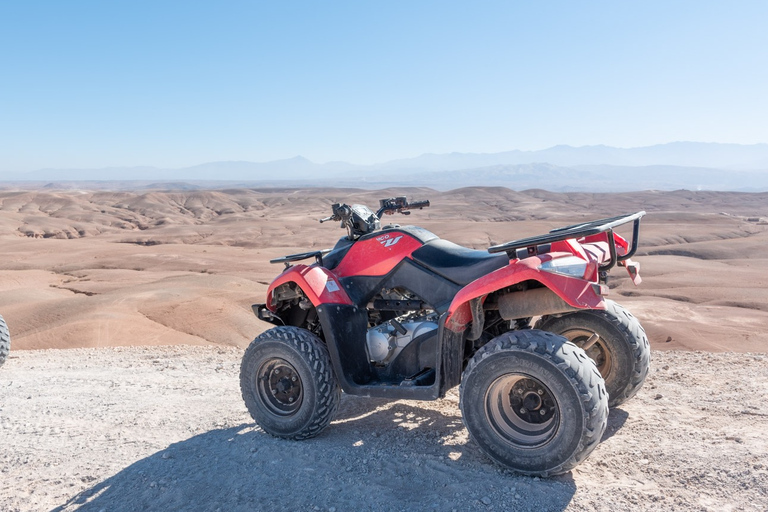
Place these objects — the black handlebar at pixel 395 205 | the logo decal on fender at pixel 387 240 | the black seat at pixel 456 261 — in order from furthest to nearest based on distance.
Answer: the black handlebar at pixel 395 205, the logo decal on fender at pixel 387 240, the black seat at pixel 456 261

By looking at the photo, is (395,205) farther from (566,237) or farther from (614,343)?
(614,343)

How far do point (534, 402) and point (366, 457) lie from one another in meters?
1.27

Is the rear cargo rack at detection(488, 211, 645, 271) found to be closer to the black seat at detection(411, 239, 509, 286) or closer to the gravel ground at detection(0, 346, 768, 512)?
the black seat at detection(411, 239, 509, 286)

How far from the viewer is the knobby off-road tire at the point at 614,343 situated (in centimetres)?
450

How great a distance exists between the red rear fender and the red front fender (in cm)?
112

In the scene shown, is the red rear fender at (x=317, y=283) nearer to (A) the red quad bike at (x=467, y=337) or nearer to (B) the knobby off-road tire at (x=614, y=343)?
(A) the red quad bike at (x=467, y=337)

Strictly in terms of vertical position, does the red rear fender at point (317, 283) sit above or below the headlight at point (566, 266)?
below

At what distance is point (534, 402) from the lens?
12.4 ft

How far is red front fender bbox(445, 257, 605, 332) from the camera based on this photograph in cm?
359

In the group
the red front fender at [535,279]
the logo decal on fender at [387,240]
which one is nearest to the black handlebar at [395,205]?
the logo decal on fender at [387,240]

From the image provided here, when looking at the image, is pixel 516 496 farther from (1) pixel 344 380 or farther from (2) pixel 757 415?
(2) pixel 757 415

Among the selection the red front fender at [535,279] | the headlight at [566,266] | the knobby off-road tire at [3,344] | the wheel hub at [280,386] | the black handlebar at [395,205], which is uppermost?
the black handlebar at [395,205]

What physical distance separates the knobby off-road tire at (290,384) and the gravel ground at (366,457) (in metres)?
0.16

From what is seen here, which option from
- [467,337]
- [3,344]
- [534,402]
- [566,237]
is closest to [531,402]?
[534,402]
